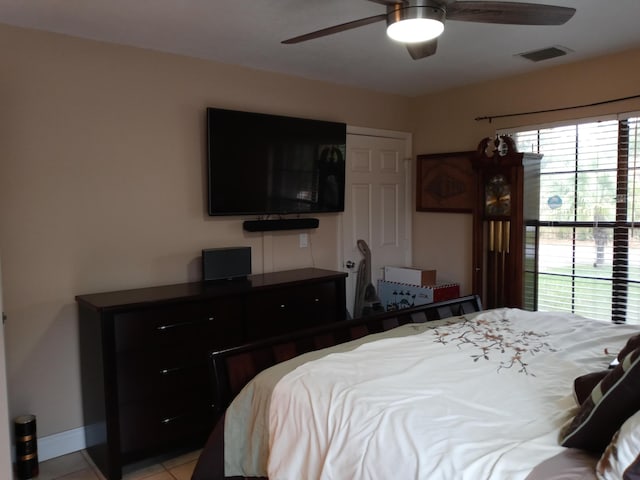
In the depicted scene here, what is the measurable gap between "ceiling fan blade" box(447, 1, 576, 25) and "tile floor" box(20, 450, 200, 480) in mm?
2635

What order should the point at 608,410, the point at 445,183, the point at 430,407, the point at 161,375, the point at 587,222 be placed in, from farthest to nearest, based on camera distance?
the point at 445,183 < the point at 587,222 < the point at 161,375 < the point at 430,407 < the point at 608,410

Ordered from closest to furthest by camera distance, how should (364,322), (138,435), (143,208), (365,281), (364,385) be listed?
(364,385) → (364,322) → (138,435) → (143,208) → (365,281)

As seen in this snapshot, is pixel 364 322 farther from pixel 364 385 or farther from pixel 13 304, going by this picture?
pixel 13 304

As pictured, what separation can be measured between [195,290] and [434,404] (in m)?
1.83

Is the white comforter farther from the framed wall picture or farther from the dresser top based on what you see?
the framed wall picture

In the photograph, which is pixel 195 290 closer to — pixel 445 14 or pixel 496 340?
pixel 496 340

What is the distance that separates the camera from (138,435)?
107 inches

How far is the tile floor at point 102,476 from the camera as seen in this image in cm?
271

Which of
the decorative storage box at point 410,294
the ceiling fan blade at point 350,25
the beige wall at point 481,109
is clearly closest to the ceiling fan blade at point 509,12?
the ceiling fan blade at point 350,25

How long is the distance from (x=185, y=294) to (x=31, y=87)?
1412 mm

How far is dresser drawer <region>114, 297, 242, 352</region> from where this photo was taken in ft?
8.74

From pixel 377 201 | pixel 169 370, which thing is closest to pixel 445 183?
pixel 377 201

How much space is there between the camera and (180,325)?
2.83m

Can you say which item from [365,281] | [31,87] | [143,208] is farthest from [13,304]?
[365,281]
